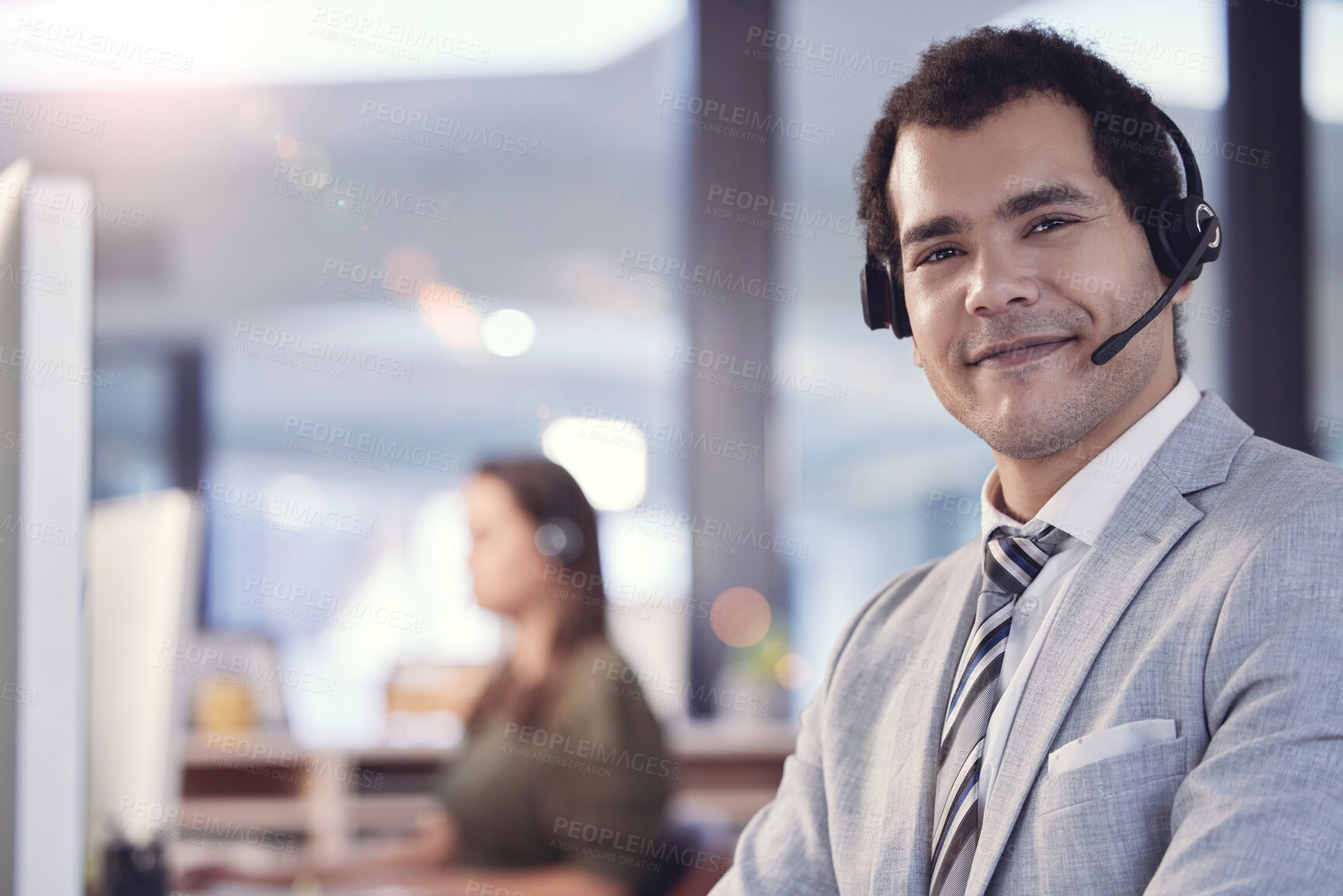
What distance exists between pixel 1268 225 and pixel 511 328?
2.55 m

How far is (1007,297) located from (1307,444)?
8.87ft

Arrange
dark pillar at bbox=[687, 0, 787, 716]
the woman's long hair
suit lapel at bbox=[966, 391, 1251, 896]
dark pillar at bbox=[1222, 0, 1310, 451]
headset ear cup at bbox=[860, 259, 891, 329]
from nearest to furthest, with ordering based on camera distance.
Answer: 1. suit lapel at bbox=[966, 391, 1251, 896]
2. headset ear cup at bbox=[860, 259, 891, 329]
3. the woman's long hair
4. dark pillar at bbox=[1222, 0, 1310, 451]
5. dark pillar at bbox=[687, 0, 787, 716]

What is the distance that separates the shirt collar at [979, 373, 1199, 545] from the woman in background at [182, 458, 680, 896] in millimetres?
1331

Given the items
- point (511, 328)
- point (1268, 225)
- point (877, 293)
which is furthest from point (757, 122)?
point (877, 293)

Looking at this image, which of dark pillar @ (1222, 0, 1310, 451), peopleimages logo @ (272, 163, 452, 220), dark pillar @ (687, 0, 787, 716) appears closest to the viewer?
dark pillar @ (1222, 0, 1310, 451)

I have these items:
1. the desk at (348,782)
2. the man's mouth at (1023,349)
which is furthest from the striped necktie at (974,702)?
the desk at (348,782)

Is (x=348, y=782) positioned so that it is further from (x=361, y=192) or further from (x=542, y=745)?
(x=361, y=192)

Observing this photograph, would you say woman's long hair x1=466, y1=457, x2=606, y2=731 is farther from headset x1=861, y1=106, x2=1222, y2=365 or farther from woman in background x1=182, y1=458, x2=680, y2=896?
headset x1=861, y1=106, x2=1222, y2=365

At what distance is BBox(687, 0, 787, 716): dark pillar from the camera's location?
142 inches

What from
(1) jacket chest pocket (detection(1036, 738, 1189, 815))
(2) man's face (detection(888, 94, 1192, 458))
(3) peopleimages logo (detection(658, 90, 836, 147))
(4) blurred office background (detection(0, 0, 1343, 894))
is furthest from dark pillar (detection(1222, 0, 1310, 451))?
(1) jacket chest pocket (detection(1036, 738, 1189, 815))

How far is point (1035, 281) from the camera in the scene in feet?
3.48

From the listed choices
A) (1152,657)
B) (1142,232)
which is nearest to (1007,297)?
(1142,232)

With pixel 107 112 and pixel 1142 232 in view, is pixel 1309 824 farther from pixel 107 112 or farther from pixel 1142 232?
pixel 107 112

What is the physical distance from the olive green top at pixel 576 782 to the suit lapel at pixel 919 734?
3.67 ft
